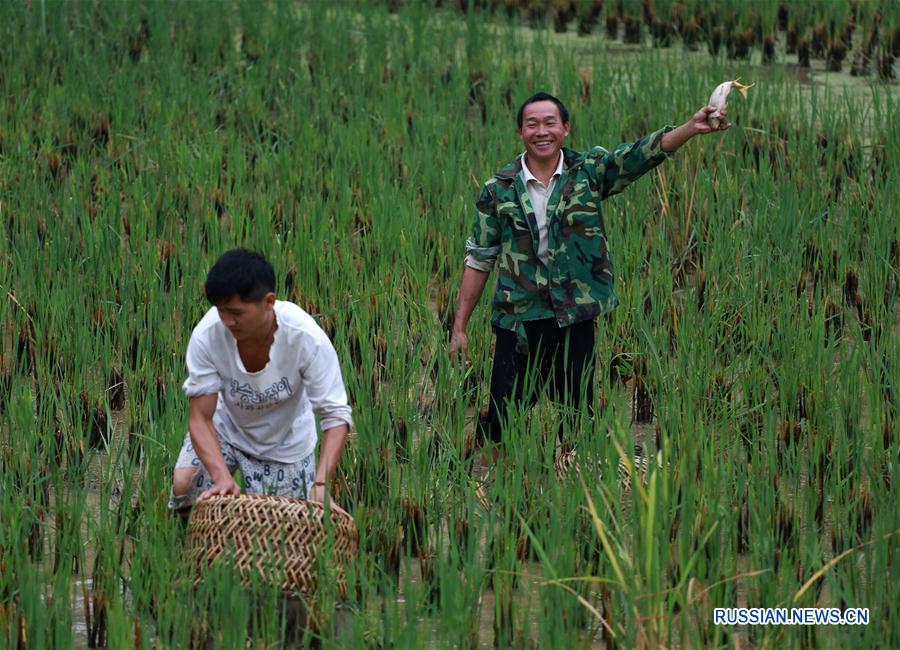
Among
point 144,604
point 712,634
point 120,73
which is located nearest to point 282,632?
point 144,604

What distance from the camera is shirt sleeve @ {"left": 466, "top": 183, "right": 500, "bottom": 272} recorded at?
4.00 m

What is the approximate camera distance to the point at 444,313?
16.4 feet

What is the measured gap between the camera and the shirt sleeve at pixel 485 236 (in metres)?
4.00

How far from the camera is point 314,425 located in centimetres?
344

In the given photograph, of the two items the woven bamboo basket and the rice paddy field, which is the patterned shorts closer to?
the rice paddy field

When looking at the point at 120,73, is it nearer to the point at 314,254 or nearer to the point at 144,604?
the point at 314,254

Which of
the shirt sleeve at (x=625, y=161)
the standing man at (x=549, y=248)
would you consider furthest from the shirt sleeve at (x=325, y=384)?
the shirt sleeve at (x=625, y=161)

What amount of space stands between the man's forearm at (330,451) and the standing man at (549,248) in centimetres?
72

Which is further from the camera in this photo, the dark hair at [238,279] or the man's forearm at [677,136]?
the man's forearm at [677,136]

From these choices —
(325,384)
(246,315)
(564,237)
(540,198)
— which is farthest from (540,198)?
(246,315)

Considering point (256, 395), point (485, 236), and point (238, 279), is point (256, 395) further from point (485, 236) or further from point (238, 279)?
point (485, 236)

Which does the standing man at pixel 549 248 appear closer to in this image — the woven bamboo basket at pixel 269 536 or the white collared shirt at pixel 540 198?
the white collared shirt at pixel 540 198

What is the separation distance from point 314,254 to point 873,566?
2.26 meters

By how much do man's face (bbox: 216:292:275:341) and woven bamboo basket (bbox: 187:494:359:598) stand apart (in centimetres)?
33
